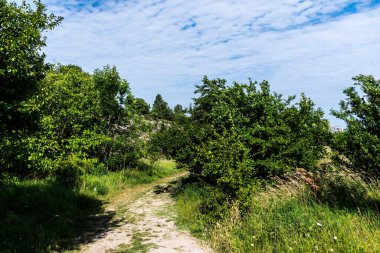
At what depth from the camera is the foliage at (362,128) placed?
702 cm

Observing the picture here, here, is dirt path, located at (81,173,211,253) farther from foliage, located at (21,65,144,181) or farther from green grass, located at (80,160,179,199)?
foliage, located at (21,65,144,181)

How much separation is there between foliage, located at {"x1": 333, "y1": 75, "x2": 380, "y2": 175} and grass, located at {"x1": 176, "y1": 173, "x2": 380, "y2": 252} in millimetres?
1232

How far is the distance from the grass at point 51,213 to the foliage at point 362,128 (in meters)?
7.79

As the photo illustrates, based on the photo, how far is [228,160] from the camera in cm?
860

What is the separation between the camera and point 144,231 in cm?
900

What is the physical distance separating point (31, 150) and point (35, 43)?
21.4 feet

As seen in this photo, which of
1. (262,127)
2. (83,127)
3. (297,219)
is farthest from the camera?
(83,127)

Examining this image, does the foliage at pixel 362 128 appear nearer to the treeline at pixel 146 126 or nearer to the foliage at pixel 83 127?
the treeline at pixel 146 126

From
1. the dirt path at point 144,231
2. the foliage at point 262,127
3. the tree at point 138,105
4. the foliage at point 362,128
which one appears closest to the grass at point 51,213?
the dirt path at point 144,231

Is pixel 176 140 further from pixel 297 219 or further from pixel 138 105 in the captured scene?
pixel 297 219

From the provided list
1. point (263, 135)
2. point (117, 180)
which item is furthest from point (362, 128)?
point (117, 180)

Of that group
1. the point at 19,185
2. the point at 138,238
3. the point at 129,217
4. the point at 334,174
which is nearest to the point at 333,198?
the point at 334,174

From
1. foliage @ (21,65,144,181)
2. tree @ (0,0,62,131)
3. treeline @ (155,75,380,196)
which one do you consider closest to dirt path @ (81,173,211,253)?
treeline @ (155,75,380,196)

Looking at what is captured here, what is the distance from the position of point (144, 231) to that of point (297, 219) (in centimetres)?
471
